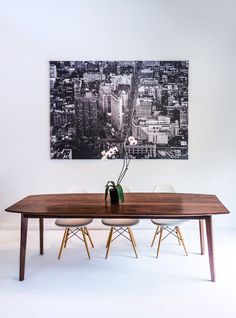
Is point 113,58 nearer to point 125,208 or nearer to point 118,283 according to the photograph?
point 125,208

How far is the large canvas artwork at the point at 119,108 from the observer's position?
384 cm

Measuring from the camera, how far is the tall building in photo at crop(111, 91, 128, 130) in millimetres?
3861

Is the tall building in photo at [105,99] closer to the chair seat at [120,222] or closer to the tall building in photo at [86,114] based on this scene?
the tall building in photo at [86,114]

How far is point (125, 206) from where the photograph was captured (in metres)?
2.58

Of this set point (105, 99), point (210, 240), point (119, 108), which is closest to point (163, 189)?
point (210, 240)

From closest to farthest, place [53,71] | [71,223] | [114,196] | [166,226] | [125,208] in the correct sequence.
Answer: [125,208]
[114,196]
[71,223]
[166,226]
[53,71]

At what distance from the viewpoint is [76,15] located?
3.80 m

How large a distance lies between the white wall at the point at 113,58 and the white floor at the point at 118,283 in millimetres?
969

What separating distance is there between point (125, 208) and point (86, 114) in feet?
6.05

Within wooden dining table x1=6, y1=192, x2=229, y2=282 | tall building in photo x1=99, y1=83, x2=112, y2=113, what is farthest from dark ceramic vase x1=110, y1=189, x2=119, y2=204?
tall building in photo x1=99, y1=83, x2=112, y2=113

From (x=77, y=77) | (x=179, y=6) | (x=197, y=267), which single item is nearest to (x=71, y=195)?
(x=197, y=267)

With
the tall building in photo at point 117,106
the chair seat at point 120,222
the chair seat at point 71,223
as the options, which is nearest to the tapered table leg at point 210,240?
the chair seat at point 120,222

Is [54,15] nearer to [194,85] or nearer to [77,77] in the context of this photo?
[77,77]

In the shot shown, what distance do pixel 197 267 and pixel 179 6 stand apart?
3.45 meters
